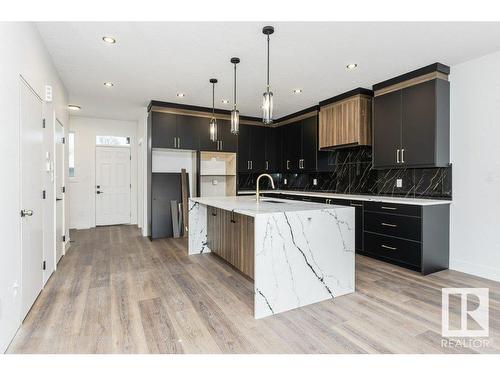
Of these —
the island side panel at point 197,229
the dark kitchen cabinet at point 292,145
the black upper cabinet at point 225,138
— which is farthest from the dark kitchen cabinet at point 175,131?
the dark kitchen cabinet at point 292,145

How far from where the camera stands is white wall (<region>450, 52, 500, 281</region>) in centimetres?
327

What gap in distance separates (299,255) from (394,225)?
192cm

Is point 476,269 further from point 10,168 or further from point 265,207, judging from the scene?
point 10,168

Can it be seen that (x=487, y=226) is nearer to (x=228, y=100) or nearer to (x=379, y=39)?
(x=379, y=39)

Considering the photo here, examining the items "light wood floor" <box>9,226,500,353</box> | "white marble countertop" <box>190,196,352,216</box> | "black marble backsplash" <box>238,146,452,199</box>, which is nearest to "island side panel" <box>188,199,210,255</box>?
"white marble countertop" <box>190,196,352,216</box>

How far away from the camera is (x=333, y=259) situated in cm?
283

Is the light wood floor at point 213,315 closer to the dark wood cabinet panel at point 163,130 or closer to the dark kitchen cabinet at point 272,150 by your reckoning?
the dark wood cabinet panel at point 163,130

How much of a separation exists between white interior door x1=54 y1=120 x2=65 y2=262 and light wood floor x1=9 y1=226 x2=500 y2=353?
43cm

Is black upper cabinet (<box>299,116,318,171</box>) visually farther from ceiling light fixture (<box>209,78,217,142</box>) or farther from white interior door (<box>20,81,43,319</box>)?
white interior door (<box>20,81,43,319</box>)

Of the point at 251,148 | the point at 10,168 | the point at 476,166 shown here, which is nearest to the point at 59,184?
the point at 10,168

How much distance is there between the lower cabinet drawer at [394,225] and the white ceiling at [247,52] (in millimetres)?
1968

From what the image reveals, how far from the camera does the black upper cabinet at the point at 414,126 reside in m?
3.57

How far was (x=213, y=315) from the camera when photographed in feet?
8.00
